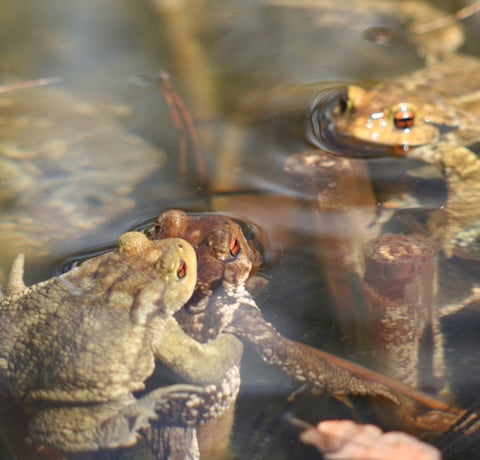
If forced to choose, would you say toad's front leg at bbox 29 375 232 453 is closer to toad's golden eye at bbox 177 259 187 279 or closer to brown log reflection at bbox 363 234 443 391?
toad's golden eye at bbox 177 259 187 279

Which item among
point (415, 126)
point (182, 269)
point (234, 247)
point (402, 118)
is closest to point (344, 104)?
point (402, 118)

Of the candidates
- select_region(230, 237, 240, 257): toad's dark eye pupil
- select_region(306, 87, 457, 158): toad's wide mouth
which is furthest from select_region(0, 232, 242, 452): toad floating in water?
select_region(306, 87, 457, 158): toad's wide mouth

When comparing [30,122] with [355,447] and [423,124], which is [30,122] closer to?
[423,124]

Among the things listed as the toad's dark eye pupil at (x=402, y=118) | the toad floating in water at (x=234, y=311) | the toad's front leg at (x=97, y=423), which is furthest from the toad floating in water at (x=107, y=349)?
the toad's dark eye pupil at (x=402, y=118)

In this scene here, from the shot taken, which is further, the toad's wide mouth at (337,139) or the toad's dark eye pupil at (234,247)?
the toad's wide mouth at (337,139)

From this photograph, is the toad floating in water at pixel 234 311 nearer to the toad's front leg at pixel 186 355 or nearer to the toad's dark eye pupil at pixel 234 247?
the toad's dark eye pupil at pixel 234 247

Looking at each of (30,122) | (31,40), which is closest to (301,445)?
(30,122)
